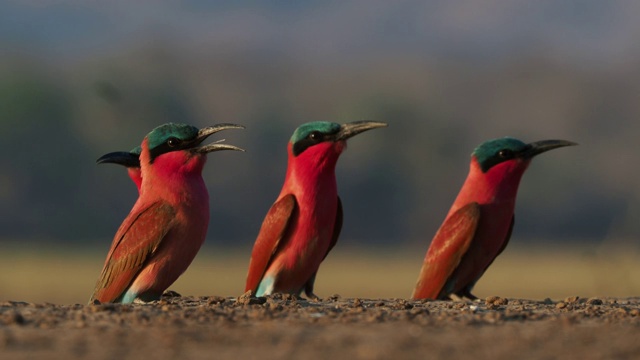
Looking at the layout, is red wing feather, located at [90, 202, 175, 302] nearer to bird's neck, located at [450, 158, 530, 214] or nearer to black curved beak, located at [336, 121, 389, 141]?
black curved beak, located at [336, 121, 389, 141]

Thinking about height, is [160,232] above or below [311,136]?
below

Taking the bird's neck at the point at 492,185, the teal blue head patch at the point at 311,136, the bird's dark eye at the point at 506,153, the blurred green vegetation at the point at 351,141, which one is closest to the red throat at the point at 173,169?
the teal blue head patch at the point at 311,136

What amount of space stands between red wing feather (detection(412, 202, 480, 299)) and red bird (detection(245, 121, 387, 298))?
2.41 feet

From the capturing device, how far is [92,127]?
65.4 metres

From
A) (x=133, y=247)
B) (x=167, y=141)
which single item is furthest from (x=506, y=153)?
(x=133, y=247)

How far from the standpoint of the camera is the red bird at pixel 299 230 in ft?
33.0

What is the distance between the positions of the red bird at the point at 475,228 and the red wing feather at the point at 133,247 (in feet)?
6.56

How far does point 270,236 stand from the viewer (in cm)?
1008

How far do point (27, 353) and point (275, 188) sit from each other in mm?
57951

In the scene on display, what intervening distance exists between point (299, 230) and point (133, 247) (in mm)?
1366

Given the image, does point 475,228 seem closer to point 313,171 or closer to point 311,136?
point 313,171

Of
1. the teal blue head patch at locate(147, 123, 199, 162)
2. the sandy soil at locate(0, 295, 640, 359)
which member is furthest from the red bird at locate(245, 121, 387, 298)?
the sandy soil at locate(0, 295, 640, 359)

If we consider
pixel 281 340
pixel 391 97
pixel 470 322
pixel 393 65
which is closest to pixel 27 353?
pixel 281 340

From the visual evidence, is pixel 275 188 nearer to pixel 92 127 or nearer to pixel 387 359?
pixel 92 127
